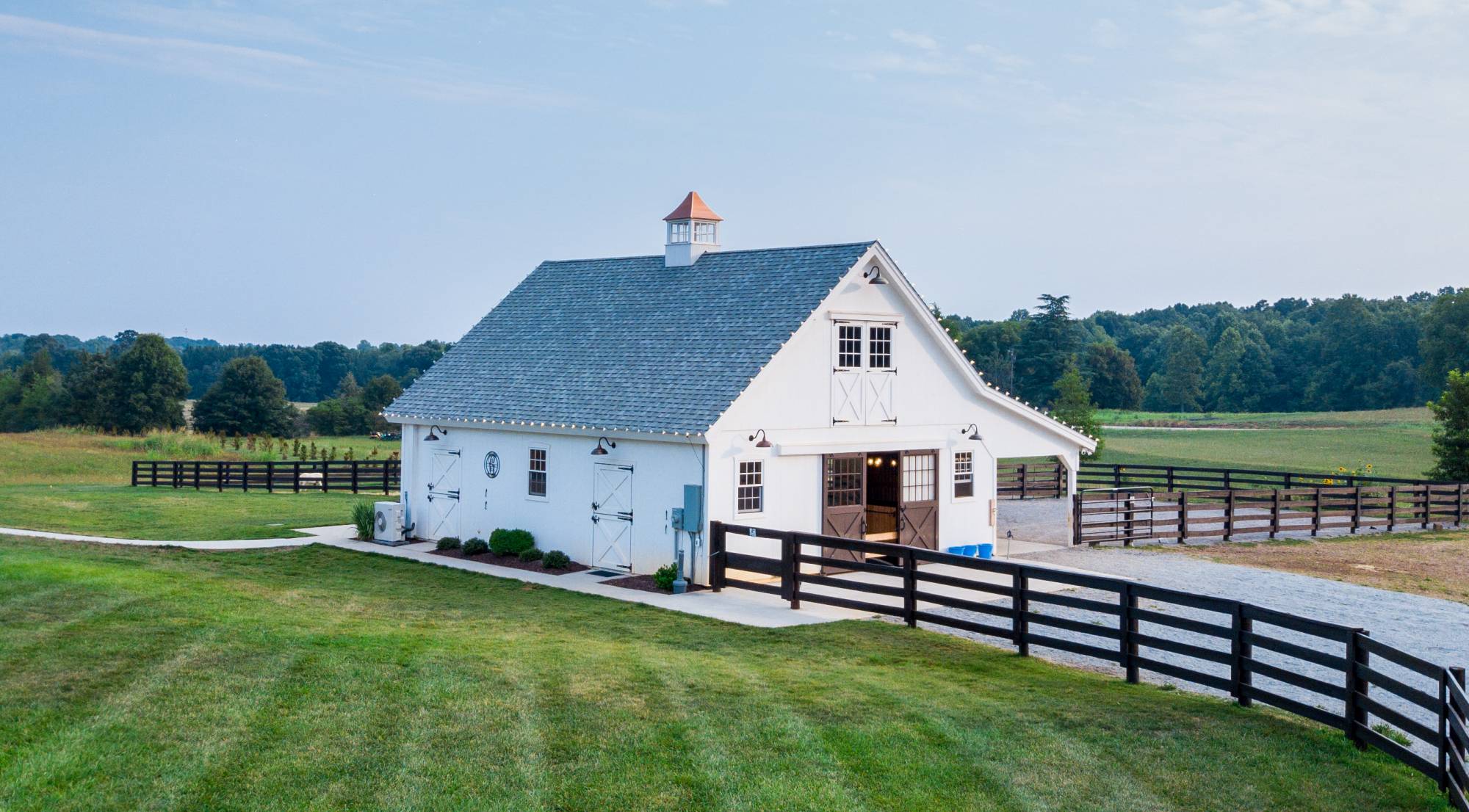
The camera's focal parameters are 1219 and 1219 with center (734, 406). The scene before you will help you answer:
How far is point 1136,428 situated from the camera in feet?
252

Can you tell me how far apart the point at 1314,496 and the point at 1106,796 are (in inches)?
904

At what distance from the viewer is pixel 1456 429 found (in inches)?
1443

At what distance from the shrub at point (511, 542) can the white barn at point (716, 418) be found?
387 millimetres

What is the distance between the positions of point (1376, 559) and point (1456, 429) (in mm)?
14470

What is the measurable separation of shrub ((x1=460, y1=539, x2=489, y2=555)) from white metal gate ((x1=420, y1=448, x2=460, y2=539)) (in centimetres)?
114

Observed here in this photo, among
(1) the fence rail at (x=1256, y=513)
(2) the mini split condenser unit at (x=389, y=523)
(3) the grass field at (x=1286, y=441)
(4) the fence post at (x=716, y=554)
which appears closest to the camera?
(4) the fence post at (x=716, y=554)

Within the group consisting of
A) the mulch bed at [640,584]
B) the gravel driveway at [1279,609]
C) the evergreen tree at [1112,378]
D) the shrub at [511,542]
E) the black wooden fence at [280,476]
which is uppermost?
the evergreen tree at [1112,378]

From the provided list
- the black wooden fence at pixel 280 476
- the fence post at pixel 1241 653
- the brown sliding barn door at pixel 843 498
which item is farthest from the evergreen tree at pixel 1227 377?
the fence post at pixel 1241 653

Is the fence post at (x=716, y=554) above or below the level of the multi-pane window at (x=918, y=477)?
below

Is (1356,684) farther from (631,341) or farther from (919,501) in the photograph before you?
(631,341)

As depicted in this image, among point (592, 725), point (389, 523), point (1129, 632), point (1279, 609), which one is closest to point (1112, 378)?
point (389, 523)

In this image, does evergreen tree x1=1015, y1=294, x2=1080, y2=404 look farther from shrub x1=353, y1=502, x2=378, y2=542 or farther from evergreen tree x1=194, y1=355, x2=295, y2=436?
shrub x1=353, y1=502, x2=378, y2=542

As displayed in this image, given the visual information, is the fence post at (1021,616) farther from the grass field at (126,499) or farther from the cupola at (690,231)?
the grass field at (126,499)

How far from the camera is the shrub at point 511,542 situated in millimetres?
22422
